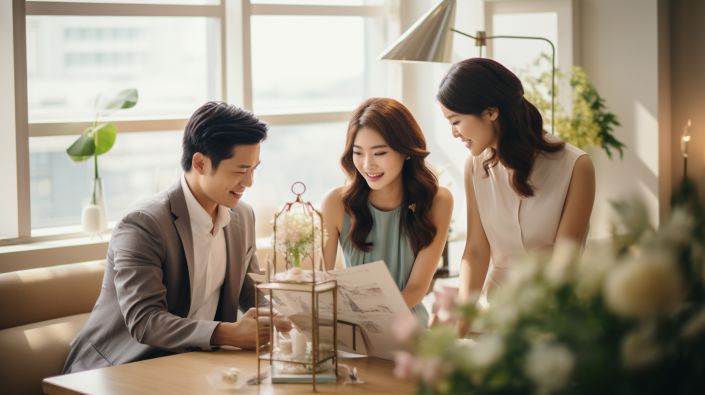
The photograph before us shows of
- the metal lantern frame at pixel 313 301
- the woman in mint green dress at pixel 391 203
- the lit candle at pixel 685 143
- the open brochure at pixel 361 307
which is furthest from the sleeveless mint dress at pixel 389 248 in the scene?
the lit candle at pixel 685 143

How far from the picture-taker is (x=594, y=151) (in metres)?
5.04

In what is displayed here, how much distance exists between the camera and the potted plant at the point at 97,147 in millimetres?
3826

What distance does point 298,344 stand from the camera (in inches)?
86.5

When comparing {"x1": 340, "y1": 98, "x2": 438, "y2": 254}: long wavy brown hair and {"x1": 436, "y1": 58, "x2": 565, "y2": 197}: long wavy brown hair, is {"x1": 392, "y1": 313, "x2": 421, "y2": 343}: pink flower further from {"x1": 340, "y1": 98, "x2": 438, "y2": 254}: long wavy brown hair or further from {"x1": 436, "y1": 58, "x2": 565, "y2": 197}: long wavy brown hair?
{"x1": 340, "y1": 98, "x2": 438, "y2": 254}: long wavy brown hair

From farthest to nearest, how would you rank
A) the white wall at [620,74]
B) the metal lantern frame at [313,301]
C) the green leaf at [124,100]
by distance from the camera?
1. the white wall at [620,74]
2. the green leaf at [124,100]
3. the metal lantern frame at [313,301]

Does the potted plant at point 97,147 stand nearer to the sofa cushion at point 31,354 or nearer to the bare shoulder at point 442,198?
the sofa cushion at point 31,354

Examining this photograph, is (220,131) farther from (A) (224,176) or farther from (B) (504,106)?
(B) (504,106)

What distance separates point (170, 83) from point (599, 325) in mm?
3813

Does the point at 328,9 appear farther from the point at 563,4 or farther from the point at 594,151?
the point at 594,151

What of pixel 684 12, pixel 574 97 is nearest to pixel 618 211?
pixel 574 97

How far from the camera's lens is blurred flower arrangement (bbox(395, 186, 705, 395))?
0.86 metres

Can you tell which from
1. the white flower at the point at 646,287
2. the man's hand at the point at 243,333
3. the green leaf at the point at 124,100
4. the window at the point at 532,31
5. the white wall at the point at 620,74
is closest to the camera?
the white flower at the point at 646,287

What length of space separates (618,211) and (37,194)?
3.50 m

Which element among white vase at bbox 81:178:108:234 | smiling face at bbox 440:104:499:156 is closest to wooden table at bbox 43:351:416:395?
smiling face at bbox 440:104:499:156
